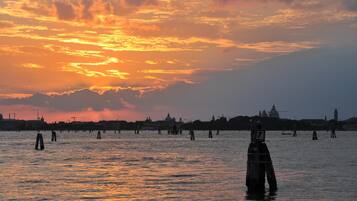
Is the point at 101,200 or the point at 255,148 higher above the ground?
the point at 255,148

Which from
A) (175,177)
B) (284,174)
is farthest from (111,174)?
(284,174)

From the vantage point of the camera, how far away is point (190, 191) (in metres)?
36.5

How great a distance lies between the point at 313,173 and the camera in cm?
5066

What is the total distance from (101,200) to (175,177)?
1389cm

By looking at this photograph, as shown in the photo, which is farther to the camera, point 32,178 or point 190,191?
point 32,178

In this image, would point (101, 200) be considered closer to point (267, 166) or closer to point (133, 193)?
point (133, 193)

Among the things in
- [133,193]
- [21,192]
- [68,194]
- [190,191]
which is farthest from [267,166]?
[21,192]

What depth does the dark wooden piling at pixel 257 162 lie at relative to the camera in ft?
112

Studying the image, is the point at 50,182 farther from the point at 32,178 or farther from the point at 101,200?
the point at 101,200

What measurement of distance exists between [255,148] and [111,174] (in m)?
17.8

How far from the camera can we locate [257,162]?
34250mm

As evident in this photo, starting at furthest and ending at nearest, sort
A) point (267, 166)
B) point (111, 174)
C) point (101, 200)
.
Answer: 1. point (111, 174)
2. point (267, 166)
3. point (101, 200)

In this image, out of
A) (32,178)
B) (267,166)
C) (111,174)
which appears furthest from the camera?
(111,174)

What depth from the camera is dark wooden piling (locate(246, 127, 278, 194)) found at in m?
34.2
